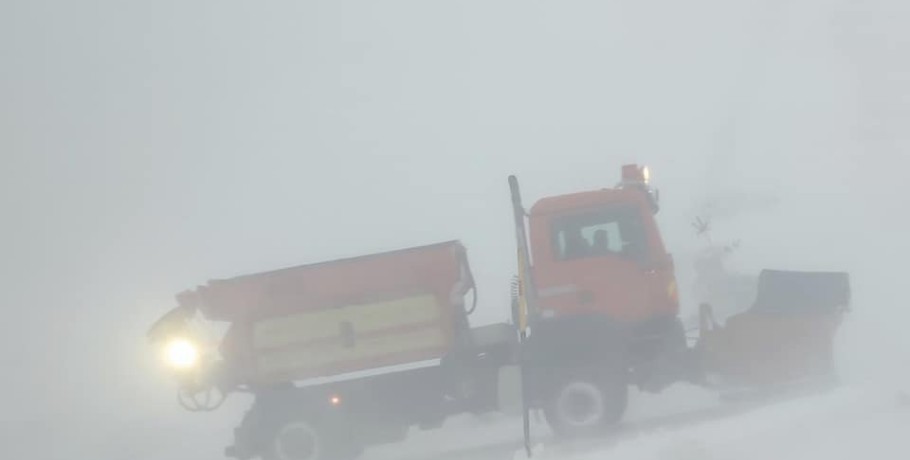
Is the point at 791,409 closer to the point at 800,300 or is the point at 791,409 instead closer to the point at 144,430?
the point at 800,300

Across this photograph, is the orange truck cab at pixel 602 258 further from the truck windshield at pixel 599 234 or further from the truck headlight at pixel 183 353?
the truck headlight at pixel 183 353

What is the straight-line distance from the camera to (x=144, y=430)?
1964 centimetres

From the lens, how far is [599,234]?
11781 mm

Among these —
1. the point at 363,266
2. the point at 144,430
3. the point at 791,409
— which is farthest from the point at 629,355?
the point at 144,430

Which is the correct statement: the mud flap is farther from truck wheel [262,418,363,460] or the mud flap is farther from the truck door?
truck wheel [262,418,363,460]

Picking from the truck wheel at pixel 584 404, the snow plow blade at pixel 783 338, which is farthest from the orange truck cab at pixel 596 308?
the snow plow blade at pixel 783 338

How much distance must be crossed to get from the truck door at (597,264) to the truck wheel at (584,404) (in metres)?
0.78

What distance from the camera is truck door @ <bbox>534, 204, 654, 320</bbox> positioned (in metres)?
11.6

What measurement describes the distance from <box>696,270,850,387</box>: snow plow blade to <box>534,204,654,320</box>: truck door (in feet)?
3.16

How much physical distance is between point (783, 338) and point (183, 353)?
6837 millimetres

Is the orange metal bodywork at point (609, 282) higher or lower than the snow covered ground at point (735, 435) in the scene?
higher

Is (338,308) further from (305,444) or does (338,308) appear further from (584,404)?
(584,404)

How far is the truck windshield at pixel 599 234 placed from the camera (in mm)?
11727

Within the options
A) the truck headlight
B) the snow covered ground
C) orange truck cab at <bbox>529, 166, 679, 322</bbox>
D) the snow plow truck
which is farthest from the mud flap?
the truck headlight
